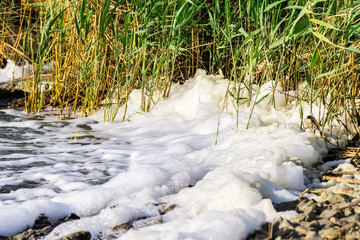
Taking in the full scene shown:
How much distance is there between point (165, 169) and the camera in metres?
2.31

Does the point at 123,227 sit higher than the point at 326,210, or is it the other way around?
the point at 326,210

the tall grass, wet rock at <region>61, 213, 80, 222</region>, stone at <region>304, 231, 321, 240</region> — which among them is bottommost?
wet rock at <region>61, 213, 80, 222</region>

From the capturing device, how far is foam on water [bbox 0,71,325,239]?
1.74m

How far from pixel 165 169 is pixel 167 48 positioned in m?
1.28

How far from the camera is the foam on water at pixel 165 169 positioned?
1735 mm

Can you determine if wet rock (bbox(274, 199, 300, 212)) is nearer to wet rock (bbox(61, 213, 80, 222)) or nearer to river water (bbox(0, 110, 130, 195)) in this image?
wet rock (bbox(61, 213, 80, 222))

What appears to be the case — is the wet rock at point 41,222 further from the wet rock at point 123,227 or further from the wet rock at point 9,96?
the wet rock at point 9,96

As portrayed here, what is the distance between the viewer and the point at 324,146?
2.52 metres

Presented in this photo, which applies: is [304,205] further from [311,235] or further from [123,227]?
[123,227]

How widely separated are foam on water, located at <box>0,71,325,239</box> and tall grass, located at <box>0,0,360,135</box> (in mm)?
212

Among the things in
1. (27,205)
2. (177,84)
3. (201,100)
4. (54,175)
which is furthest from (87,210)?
(177,84)

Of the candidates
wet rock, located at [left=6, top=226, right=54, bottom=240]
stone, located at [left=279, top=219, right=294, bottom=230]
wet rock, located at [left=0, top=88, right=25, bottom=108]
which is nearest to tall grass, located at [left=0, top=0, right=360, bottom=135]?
wet rock, located at [left=0, top=88, right=25, bottom=108]

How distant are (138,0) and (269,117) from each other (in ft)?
3.89

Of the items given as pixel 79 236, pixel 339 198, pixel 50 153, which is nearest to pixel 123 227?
pixel 79 236
